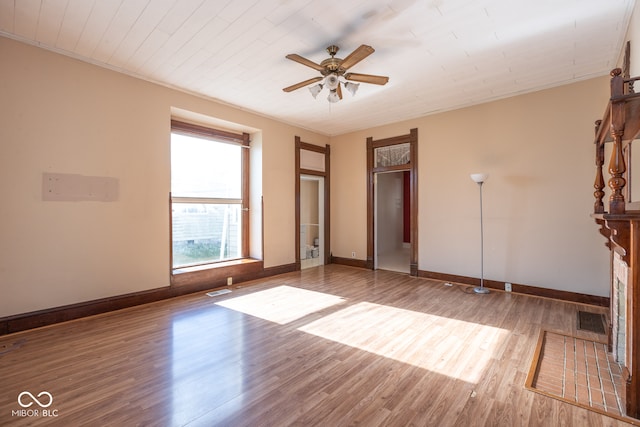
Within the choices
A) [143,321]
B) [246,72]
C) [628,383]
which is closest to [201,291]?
[143,321]

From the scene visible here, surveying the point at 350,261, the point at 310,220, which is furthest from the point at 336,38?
the point at 310,220

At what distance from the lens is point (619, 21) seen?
8.93ft

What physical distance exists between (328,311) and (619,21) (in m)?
4.24

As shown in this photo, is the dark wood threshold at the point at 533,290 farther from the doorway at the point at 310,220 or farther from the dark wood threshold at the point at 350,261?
the doorway at the point at 310,220

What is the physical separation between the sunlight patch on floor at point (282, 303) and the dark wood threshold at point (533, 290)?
2204mm

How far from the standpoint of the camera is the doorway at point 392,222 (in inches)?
255

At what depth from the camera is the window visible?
464cm

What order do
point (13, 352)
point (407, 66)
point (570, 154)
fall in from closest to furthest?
point (13, 352) → point (407, 66) → point (570, 154)

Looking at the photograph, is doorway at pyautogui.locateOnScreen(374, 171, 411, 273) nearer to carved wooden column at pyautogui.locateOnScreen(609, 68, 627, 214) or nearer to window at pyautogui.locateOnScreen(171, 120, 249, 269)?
window at pyautogui.locateOnScreen(171, 120, 249, 269)

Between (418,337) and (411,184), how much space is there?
334 centimetres

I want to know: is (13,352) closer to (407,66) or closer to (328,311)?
(328,311)

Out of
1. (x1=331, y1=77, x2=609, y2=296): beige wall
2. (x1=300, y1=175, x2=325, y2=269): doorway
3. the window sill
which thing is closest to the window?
the window sill

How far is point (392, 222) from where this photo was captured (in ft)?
Answer: 26.7

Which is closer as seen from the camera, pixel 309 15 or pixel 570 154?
pixel 309 15
